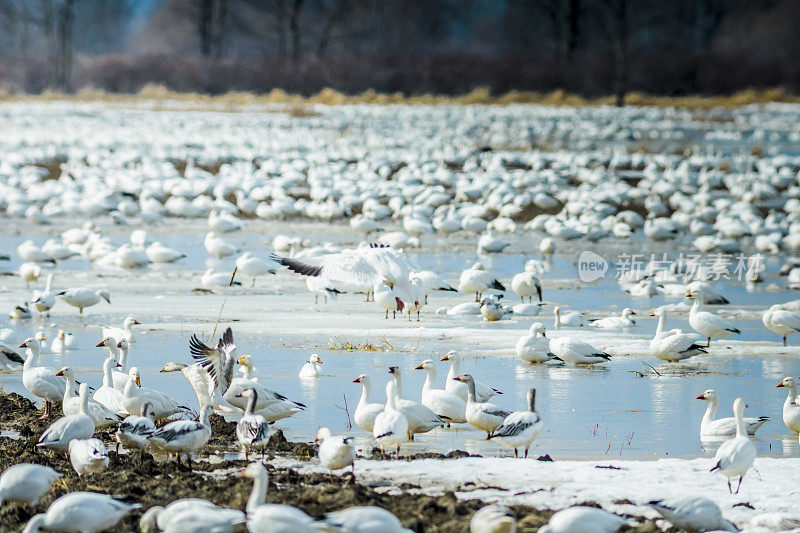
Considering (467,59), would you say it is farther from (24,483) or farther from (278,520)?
(278,520)

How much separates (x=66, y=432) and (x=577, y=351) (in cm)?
399

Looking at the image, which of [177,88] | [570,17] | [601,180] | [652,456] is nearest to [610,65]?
[570,17]

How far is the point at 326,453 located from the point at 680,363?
14.2ft

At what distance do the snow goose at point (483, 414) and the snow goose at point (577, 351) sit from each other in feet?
6.18

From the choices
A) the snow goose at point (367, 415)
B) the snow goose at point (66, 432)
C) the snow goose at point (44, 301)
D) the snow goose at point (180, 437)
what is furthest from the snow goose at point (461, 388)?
the snow goose at point (44, 301)

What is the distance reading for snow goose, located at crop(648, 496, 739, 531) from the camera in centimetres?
508

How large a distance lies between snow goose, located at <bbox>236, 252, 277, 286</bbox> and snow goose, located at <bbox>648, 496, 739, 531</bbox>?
845 centimetres

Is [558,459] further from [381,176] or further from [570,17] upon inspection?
[570,17]

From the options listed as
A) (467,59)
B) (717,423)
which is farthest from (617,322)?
A: (467,59)

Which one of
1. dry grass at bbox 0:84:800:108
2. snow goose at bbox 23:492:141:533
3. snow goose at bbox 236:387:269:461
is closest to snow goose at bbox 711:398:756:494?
snow goose at bbox 236:387:269:461

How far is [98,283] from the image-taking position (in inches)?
515

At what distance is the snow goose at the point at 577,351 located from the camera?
8.92m

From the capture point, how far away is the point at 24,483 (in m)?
5.43

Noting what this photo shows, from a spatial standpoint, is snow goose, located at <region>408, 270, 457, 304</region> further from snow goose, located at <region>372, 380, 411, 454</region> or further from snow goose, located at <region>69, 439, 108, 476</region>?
snow goose, located at <region>69, 439, 108, 476</region>
